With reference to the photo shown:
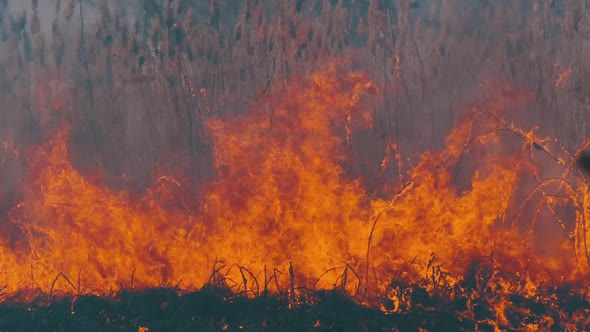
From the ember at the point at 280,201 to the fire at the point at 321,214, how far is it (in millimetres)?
18

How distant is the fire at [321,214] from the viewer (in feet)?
22.1

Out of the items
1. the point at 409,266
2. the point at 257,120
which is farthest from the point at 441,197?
the point at 257,120

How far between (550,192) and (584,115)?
0.99 metres

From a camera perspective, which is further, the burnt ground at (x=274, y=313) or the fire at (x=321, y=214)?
the fire at (x=321, y=214)

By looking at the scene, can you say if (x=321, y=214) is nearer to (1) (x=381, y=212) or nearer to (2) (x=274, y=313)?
(1) (x=381, y=212)

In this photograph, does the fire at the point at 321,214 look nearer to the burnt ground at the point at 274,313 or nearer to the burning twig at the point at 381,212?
the burning twig at the point at 381,212

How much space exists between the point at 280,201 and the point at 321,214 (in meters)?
0.55

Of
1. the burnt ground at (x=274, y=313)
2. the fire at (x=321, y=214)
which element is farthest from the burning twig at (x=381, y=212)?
the burnt ground at (x=274, y=313)

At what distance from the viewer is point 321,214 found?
6957 millimetres

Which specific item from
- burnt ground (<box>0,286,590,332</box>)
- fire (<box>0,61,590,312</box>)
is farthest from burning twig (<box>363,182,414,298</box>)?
burnt ground (<box>0,286,590,332</box>)

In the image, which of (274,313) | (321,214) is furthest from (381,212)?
(274,313)

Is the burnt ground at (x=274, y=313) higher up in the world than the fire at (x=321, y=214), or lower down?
lower down

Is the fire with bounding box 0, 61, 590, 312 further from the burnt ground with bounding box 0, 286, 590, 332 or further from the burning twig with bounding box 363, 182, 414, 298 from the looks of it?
the burnt ground with bounding box 0, 286, 590, 332

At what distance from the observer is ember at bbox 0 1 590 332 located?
261 inches
